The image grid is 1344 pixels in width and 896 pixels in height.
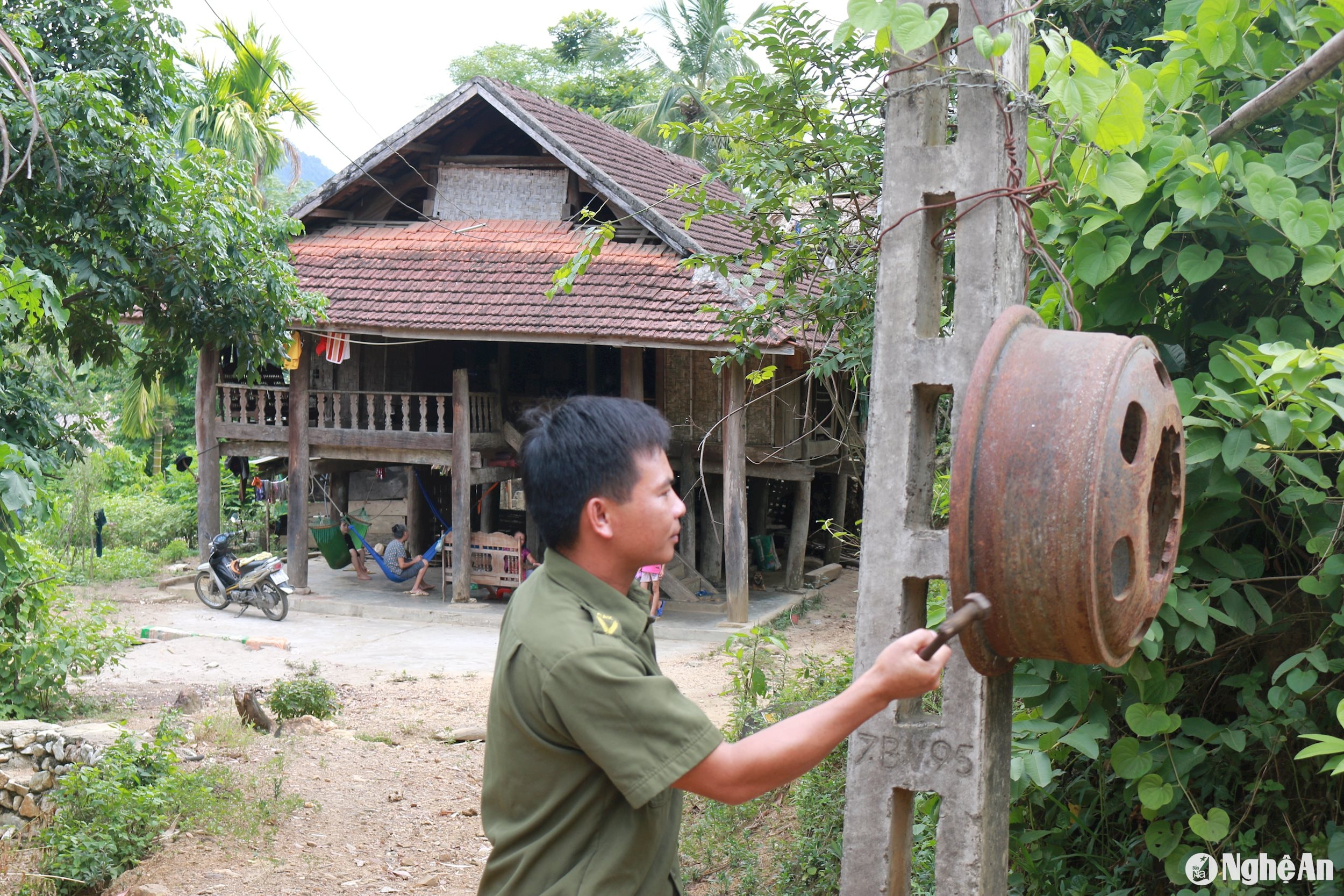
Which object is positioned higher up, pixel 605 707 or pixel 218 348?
pixel 218 348

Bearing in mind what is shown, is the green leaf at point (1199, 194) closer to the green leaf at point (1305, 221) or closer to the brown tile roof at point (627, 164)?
the green leaf at point (1305, 221)

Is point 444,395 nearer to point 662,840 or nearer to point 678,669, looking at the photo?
point 678,669

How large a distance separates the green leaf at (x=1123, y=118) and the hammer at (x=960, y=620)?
100cm

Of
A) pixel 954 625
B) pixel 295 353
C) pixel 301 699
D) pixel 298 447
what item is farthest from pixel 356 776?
pixel 298 447

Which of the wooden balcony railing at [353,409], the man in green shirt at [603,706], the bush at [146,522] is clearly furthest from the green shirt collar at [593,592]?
the bush at [146,522]

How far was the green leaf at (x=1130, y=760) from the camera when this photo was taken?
2.79m

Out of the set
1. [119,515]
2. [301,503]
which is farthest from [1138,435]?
[119,515]

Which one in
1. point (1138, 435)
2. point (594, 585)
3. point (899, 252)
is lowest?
point (594, 585)

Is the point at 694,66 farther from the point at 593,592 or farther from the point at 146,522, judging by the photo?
the point at 593,592

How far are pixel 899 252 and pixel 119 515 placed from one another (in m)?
17.9

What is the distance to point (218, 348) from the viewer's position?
24.8 feet

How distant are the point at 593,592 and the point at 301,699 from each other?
665 cm

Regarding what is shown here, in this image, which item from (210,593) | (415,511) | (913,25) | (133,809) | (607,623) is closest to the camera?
(607,623)

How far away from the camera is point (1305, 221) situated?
2.60 meters
